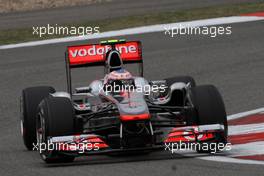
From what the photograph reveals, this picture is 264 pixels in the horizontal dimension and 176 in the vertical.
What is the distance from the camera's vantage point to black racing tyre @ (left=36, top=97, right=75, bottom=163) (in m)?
11.2

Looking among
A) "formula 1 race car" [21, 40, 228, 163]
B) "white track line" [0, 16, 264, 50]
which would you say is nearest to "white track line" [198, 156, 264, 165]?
"formula 1 race car" [21, 40, 228, 163]

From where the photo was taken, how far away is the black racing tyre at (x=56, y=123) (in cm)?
1125

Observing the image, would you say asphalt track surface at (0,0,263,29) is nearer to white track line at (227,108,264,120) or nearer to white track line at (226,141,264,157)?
white track line at (227,108,264,120)

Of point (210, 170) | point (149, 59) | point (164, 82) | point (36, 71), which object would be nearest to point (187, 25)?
point (149, 59)

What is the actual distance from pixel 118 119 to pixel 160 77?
6.82 metres

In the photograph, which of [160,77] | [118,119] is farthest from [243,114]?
[160,77]

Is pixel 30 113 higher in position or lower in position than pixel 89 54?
lower

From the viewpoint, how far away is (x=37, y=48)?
72.9 ft

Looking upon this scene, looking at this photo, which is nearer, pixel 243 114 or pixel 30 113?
pixel 30 113

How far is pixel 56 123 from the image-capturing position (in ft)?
37.0

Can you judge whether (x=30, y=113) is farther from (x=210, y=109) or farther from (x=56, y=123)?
(x=210, y=109)

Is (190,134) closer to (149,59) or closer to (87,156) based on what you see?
(87,156)

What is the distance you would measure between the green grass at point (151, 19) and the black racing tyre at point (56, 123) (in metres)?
12.1

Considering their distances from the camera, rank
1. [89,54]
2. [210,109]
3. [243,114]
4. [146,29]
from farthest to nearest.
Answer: [146,29]
[243,114]
[89,54]
[210,109]
